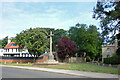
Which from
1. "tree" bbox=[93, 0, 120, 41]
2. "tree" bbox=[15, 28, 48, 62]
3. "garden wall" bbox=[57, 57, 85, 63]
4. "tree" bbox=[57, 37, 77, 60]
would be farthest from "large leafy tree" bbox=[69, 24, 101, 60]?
"tree" bbox=[93, 0, 120, 41]

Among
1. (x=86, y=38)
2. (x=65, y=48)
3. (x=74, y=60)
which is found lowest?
(x=74, y=60)

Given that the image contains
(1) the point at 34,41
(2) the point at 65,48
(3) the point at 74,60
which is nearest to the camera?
(1) the point at 34,41

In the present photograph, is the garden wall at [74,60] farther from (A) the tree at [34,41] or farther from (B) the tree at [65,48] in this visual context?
(A) the tree at [34,41]

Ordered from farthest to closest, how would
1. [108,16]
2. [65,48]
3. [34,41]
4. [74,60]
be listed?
[74,60] → [65,48] → [34,41] → [108,16]

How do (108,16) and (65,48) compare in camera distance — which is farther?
(65,48)

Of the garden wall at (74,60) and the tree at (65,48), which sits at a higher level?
the tree at (65,48)

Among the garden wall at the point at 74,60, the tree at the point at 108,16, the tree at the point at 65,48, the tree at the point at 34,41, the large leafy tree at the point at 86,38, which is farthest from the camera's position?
the large leafy tree at the point at 86,38

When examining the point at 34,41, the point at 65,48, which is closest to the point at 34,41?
the point at 34,41

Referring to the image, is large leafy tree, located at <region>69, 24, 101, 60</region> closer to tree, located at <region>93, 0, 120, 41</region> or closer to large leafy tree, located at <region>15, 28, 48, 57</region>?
large leafy tree, located at <region>15, 28, 48, 57</region>

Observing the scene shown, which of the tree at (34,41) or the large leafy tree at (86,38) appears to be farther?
the large leafy tree at (86,38)

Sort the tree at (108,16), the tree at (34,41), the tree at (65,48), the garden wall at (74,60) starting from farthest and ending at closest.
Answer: the garden wall at (74,60)
the tree at (65,48)
the tree at (34,41)
the tree at (108,16)

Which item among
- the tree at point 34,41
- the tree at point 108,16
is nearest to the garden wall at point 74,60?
the tree at point 34,41

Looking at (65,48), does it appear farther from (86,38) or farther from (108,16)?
(108,16)

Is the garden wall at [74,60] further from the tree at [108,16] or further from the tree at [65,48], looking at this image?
the tree at [108,16]
